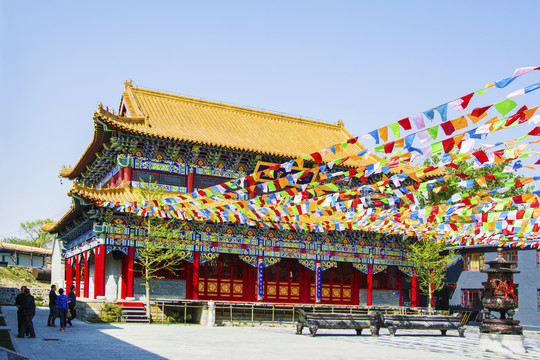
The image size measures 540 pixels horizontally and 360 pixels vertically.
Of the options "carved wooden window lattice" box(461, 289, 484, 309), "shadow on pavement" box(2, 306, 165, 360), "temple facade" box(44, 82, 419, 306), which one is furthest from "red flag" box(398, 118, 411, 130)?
"carved wooden window lattice" box(461, 289, 484, 309)

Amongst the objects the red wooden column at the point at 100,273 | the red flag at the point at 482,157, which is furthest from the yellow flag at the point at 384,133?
the red wooden column at the point at 100,273

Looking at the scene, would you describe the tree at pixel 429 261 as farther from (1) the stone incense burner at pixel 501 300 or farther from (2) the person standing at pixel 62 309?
(2) the person standing at pixel 62 309

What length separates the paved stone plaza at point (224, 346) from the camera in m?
13.4

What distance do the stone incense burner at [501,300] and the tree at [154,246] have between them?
13.1 metres

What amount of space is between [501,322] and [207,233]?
14.9 meters

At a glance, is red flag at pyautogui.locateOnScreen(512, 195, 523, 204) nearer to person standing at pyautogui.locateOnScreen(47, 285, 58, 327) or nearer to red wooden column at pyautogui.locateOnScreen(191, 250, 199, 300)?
person standing at pyautogui.locateOnScreen(47, 285, 58, 327)

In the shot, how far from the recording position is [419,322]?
70.7 feet

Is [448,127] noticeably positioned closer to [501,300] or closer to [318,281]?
[501,300]

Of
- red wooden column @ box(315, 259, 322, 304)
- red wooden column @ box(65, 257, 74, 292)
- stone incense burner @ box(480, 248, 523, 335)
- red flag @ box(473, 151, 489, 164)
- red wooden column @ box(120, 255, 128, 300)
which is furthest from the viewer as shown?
red wooden column @ box(65, 257, 74, 292)

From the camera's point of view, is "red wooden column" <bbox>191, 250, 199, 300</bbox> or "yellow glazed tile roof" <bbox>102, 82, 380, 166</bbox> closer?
"red wooden column" <bbox>191, 250, 199, 300</bbox>

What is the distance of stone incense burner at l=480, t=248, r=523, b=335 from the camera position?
16.5 meters

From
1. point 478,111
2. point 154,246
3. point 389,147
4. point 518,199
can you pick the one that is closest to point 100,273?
point 154,246

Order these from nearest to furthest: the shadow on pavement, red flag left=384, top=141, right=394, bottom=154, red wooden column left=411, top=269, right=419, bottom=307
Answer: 1. red flag left=384, top=141, right=394, bottom=154
2. the shadow on pavement
3. red wooden column left=411, top=269, right=419, bottom=307

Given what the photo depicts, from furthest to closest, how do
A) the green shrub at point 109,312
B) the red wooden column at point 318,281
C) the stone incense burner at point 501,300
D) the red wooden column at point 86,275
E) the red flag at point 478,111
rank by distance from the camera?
the red wooden column at point 318,281 < the red wooden column at point 86,275 < the green shrub at point 109,312 < the stone incense burner at point 501,300 < the red flag at point 478,111
